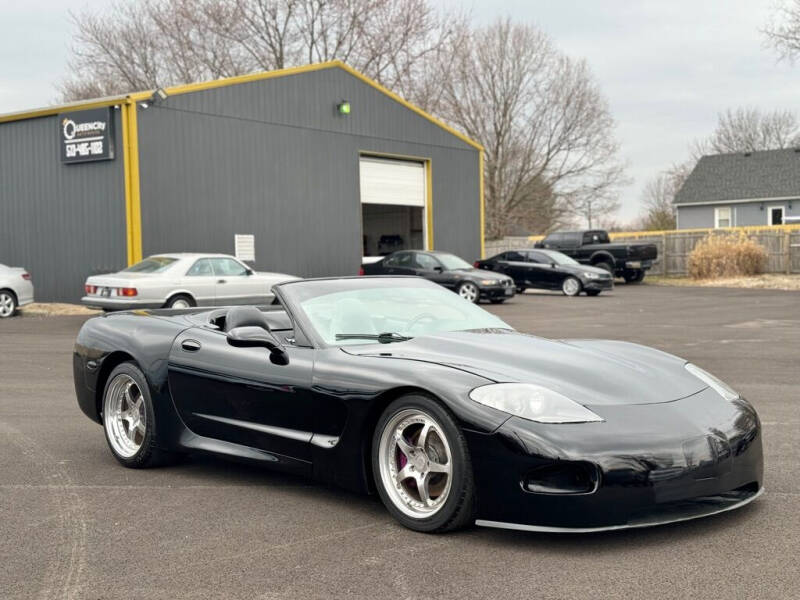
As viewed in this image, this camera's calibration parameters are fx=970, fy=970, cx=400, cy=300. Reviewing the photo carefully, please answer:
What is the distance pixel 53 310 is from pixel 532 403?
21.1 m

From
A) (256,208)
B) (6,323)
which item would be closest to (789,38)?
(256,208)

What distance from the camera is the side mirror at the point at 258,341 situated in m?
5.18

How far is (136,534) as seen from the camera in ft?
15.0

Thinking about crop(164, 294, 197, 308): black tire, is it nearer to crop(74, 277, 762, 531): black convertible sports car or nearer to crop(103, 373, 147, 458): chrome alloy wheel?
crop(103, 373, 147, 458): chrome alloy wheel

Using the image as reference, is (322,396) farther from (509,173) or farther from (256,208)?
(509,173)

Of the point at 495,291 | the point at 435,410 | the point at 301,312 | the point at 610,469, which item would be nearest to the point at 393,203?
the point at 495,291

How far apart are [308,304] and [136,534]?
161 centimetres

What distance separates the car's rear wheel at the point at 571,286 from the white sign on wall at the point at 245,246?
31.2ft

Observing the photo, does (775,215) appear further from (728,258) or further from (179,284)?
(179,284)

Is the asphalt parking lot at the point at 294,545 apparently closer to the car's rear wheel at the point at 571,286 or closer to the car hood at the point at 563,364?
the car hood at the point at 563,364

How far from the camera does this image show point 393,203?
30.9 meters

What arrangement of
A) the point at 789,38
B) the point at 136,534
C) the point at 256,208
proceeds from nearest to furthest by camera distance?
the point at 136,534
the point at 256,208
the point at 789,38

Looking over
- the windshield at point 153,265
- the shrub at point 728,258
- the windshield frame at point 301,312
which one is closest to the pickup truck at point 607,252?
the shrub at point 728,258

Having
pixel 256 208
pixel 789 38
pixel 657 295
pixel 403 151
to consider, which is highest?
pixel 789 38
